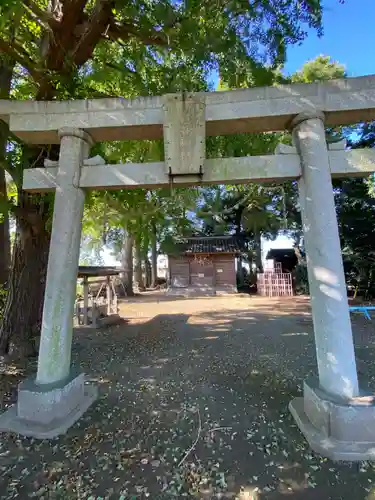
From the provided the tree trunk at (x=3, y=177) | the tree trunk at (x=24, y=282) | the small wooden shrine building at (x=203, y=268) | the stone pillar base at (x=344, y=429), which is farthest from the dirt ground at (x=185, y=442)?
the small wooden shrine building at (x=203, y=268)

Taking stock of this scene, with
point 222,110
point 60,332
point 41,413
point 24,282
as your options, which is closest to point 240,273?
point 24,282

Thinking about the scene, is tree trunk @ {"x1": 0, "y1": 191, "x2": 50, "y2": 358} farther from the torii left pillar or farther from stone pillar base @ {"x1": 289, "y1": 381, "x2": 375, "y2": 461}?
stone pillar base @ {"x1": 289, "y1": 381, "x2": 375, "y2": 461}

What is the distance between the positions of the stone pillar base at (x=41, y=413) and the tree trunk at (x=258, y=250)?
66.5ft

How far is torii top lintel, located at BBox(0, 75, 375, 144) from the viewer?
10.5ft

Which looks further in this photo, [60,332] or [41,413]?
[60,332]

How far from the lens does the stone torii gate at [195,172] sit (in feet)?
9.54

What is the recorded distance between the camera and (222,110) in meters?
3.33

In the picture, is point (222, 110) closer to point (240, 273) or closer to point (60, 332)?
point (60, 332)

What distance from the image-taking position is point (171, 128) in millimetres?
3314

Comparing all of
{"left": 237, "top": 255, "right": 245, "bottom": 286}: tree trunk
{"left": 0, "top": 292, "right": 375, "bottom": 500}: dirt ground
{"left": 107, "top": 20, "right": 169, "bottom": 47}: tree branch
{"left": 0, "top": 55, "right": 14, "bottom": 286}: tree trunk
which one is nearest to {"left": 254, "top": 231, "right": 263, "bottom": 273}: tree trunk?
{"left": 237, "top": 255, "right": 245, "bottom": 286}: tree trunk

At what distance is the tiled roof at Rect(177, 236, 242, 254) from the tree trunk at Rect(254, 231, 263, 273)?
2.12 metres

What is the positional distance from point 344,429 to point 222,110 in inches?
134

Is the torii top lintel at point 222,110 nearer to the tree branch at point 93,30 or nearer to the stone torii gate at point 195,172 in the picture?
the stone torii gate at point 195,172

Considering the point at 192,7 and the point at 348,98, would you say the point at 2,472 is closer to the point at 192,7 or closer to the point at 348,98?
the point at 348,98
